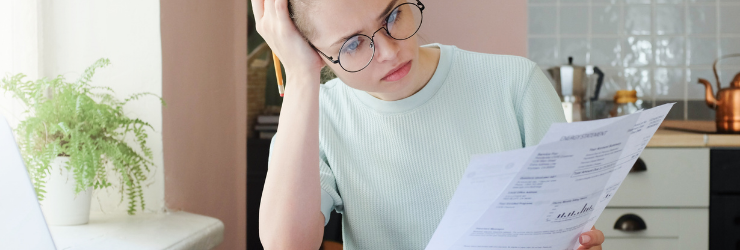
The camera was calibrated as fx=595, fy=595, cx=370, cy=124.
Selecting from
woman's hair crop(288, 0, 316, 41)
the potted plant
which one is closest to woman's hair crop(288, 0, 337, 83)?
woman's hair crop(288, 0, 316, 41)

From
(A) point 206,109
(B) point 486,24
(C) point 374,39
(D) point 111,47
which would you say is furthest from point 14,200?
(B) point 486,24

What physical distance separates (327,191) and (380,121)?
149mm

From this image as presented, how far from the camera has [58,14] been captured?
4.68 feet

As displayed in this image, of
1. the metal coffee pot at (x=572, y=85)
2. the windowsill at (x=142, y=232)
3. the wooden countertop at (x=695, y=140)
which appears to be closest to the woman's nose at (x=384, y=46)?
the windowsill at (x=142, y=232)

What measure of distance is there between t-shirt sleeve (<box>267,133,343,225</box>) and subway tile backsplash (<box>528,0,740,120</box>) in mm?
2015

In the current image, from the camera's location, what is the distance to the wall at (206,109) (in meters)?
1.51

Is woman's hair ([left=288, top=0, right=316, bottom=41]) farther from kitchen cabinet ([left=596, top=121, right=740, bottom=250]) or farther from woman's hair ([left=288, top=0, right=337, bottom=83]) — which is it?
kitchen cabinet ([left=596, top=121, right=740, bottom=250])

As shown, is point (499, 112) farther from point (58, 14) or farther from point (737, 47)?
point (737, 47)

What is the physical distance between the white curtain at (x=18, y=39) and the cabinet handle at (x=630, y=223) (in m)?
1.94

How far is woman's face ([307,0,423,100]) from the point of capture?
805 mm

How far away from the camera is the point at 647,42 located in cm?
277

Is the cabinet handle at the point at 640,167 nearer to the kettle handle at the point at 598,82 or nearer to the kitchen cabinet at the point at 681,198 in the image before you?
the kitchen cabinet at the point at 681,198

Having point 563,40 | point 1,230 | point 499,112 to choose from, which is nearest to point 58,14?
point 1,230

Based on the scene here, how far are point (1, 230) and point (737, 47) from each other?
118 inches
